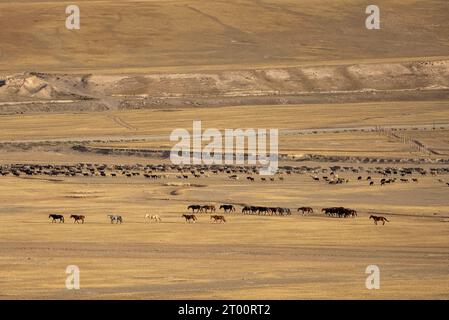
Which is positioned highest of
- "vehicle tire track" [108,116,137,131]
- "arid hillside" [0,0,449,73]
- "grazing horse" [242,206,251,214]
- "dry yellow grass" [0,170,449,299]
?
"arid hillside" [0,0,449,73]

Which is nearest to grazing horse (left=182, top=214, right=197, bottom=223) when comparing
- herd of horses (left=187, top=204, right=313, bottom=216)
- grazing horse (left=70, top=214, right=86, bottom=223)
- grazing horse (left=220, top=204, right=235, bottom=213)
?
herd of horses (left=187, top=204, right=313, bottom=216)

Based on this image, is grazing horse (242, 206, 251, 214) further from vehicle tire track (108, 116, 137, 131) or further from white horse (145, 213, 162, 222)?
vehicle tire track (108, 116, 137, 131)

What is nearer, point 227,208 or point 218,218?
point 218,218

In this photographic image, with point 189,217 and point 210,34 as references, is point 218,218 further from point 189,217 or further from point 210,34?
point 210,34

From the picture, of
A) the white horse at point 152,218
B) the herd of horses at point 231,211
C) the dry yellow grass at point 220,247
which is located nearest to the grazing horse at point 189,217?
the herd of horses at point 231,211

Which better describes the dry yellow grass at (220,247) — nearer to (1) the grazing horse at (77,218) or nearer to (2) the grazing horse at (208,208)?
(1) the grazing horse at (77,218)

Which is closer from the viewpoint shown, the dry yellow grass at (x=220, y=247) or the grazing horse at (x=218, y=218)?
the dry yellow grass at (x=220, y=247)

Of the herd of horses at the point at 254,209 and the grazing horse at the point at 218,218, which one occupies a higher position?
the herd of horses at the point at 254,209

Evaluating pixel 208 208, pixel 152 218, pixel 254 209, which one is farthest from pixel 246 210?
pixel 152 218

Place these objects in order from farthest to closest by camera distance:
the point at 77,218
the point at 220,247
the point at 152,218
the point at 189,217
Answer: the point at 152,218, the point at 189,217, the point at 77,218, the point at 220,247

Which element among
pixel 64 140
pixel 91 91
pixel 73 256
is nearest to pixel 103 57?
pixel 91 91

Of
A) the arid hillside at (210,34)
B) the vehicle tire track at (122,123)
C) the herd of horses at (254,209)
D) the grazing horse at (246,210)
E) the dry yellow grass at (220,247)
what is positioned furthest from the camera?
the arid hillside at (210,34)

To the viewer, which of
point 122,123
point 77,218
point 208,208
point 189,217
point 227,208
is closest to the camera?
point 77,218
